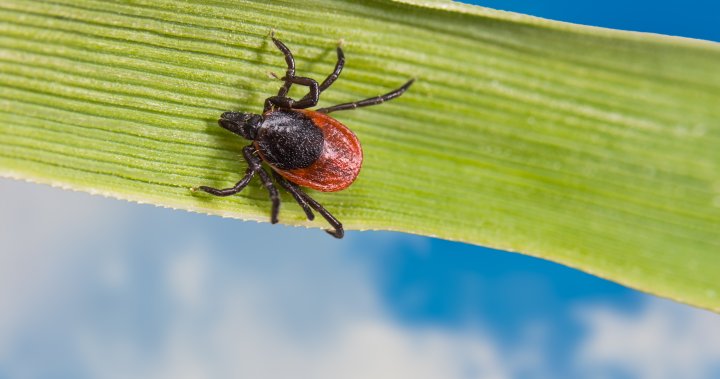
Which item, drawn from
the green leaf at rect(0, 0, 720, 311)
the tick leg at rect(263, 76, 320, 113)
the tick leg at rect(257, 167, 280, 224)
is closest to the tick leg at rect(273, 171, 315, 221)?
the tick leg at rect(257, 167, 280, 224)

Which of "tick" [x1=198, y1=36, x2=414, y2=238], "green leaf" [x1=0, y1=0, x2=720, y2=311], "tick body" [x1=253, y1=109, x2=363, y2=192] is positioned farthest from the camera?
"tick body" [x1=253, y1=109, x2=363, y2=192]

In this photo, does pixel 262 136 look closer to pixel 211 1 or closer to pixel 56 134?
pixel 211 1

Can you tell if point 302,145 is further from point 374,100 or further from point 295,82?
point 374,100

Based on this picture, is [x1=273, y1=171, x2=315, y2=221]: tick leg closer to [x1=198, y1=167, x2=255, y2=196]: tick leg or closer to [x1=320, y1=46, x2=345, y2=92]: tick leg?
[x1=198, y1=167, x2=255, y2=196]: tick leg

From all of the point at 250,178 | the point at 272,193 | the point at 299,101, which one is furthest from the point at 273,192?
the point at 299,101

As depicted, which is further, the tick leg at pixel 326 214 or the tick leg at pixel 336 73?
the tick leg at pixel 326 214

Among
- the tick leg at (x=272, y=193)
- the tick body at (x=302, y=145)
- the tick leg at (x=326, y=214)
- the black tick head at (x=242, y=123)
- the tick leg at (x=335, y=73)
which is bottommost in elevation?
the tick leg at (x=326, y=214)

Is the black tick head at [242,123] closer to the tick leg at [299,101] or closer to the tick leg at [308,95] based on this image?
the tick leg at [299,101]

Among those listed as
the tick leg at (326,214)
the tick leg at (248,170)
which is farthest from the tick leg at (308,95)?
the tick leg at (326,214)
